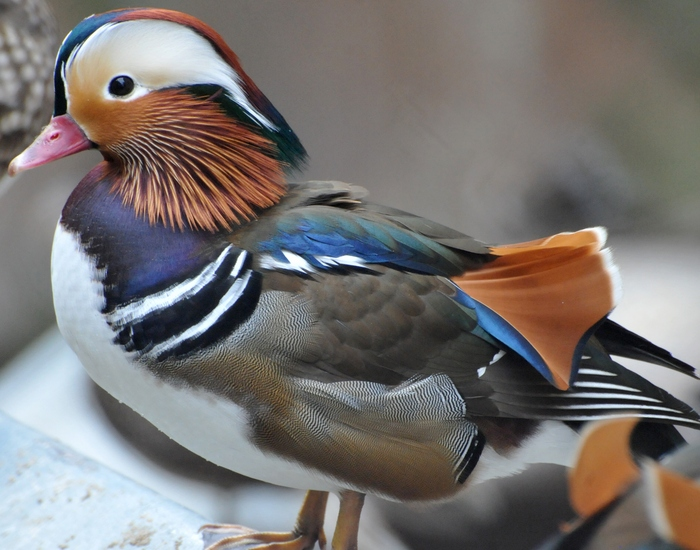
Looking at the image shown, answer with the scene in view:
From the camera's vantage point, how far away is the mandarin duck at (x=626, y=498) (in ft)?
1.23

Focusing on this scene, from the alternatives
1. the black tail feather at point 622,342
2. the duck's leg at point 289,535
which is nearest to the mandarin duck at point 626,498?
the black tail feather at point 622,342

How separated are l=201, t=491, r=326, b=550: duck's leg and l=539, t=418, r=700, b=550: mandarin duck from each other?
1.75ft

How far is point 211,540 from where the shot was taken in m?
0.95

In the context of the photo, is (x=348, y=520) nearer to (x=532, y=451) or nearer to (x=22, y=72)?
(x=532, y=451)

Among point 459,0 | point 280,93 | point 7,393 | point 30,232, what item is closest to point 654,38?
point 459,0

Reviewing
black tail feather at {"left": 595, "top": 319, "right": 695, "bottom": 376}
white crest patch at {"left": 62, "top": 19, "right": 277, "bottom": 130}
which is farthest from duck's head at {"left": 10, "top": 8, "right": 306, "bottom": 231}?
black tail feather at {"left": 595, "top": 319, "right": 695, "bottom": 376}

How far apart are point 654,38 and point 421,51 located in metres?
0.58

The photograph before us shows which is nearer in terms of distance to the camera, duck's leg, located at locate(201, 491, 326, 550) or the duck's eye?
the duck's eye

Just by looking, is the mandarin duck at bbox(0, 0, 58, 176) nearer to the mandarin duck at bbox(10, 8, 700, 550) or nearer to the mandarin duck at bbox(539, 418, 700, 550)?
the mandarin duck at bbox(10, 8, 700, 550)

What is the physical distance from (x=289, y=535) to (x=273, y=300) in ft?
1.31

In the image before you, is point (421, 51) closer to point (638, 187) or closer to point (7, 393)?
point (638, 187)

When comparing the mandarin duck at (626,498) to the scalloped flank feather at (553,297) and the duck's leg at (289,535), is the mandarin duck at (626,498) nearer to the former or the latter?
the scalloped flank feather at (553,297)

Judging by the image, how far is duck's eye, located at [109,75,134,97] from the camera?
0.66 metres

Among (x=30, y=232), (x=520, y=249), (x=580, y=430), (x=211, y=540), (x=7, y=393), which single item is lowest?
(x=7, y=393)
